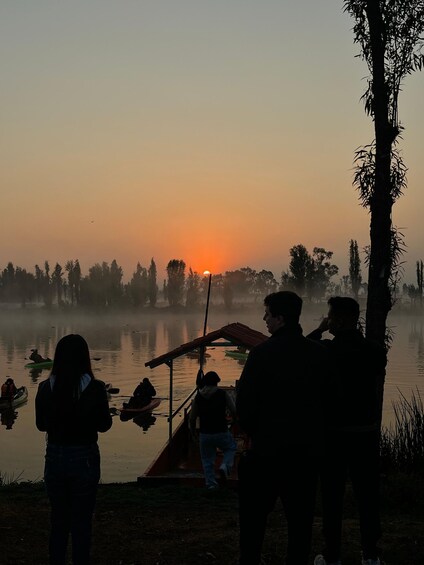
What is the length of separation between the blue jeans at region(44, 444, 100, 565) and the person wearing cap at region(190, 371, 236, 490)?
19.7 feet

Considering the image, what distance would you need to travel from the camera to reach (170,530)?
863 cm

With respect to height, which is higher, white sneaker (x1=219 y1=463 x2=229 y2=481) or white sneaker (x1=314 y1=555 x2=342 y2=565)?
white sneaker (x1=314 y1=555 x2=342 y2=565)

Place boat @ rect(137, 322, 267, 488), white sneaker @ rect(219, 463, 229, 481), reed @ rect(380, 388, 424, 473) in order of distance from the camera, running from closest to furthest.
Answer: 1. reed @ rect(380, 388, 424, 473)
2. white sneaker @ rect(219, 463, 229, 481)
3. boat @ rect(137, 322, 267, 488)

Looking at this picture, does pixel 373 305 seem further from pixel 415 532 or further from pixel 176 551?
pixel 176 551

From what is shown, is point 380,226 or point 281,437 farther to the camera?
point 380,226

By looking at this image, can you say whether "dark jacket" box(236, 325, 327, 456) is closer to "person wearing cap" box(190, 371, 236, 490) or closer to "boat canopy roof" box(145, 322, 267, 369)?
"person wearing cap" box(190, 371, 236, 490)

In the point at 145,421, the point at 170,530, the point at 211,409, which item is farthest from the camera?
the point at 145,421

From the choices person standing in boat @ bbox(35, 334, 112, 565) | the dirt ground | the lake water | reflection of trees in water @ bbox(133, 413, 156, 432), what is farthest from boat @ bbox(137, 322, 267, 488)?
reflection of trees in water @ bbox(133, 413, 156, 432)

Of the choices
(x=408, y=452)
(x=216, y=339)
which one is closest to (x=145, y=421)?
(x=216, y=339)

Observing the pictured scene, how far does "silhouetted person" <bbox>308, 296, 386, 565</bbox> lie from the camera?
6094mm

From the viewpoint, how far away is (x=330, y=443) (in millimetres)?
6094

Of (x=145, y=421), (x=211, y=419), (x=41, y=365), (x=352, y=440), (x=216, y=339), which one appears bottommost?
(x=41, y=365)

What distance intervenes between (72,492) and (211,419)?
6.52 metres

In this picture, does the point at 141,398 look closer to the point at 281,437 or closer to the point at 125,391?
the point at 125,391
